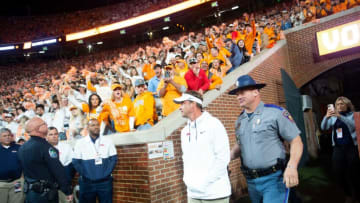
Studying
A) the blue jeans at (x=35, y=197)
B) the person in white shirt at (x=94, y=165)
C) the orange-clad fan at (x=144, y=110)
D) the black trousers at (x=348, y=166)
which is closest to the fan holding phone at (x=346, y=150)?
the black trousers at (x=348, y=166)

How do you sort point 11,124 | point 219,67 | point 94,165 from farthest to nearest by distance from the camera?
1. point 11,124
2. point 219,67
3. point 94,165

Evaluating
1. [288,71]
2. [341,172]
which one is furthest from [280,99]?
[341,172]

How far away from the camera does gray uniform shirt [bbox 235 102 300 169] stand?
2.91 metres

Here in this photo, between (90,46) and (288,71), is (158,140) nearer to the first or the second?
(288,71)

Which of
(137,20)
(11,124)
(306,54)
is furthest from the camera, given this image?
(137,20)

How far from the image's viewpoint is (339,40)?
1020 cm

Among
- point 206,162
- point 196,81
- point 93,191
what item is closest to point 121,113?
point 196,81

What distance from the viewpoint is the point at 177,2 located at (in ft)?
73.8

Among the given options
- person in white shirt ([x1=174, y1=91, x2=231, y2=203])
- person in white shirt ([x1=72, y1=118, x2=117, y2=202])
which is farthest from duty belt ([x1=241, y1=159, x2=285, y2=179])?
person in white shirt ([x1=72, y1=118, x2=117, y2=202])

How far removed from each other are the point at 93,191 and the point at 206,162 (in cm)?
235

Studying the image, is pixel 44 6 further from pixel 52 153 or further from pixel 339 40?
pixel 52 153

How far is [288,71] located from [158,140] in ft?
26.9

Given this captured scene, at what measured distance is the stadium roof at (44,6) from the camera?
27.2 meters

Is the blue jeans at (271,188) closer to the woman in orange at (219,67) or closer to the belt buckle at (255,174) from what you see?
the belt buckle at (255,174)
